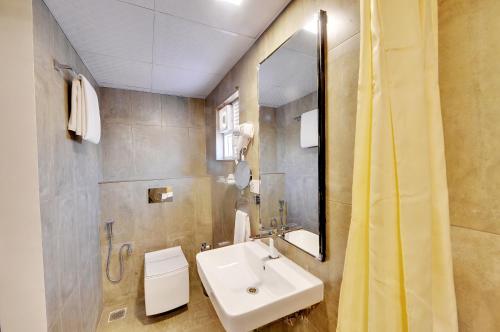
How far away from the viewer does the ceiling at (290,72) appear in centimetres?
100

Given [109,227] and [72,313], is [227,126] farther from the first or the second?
[72,313]

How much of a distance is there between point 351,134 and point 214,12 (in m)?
1.07

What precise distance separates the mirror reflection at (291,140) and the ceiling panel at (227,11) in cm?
22

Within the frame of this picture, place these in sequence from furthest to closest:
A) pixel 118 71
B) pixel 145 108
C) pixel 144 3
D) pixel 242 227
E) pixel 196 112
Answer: pixel 196 112, pixel 145 108, pixel 118 71, pixel 242 227, pixel 144 3

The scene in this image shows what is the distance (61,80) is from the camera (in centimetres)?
130

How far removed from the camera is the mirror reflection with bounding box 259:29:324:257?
1.00m

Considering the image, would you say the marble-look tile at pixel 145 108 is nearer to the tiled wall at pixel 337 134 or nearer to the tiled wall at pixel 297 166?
the tiled wall at pixel 297 166

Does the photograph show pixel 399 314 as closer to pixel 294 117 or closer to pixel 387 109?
pixel 387 109

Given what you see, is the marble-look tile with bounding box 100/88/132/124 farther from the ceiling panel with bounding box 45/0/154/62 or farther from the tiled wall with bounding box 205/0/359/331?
the tiled wall with bounding box 205/0/359/331

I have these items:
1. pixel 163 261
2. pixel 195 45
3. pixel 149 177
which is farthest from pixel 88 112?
pixel 163 261

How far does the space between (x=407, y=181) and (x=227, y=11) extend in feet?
4.20

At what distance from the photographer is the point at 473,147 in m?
0.52

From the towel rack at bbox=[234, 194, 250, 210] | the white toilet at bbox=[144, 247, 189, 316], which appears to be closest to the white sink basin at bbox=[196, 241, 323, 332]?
the towel rack at bbox=[234, 194, 250, 210]

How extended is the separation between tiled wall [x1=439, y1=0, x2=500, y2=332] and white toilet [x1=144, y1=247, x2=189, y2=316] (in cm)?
211
